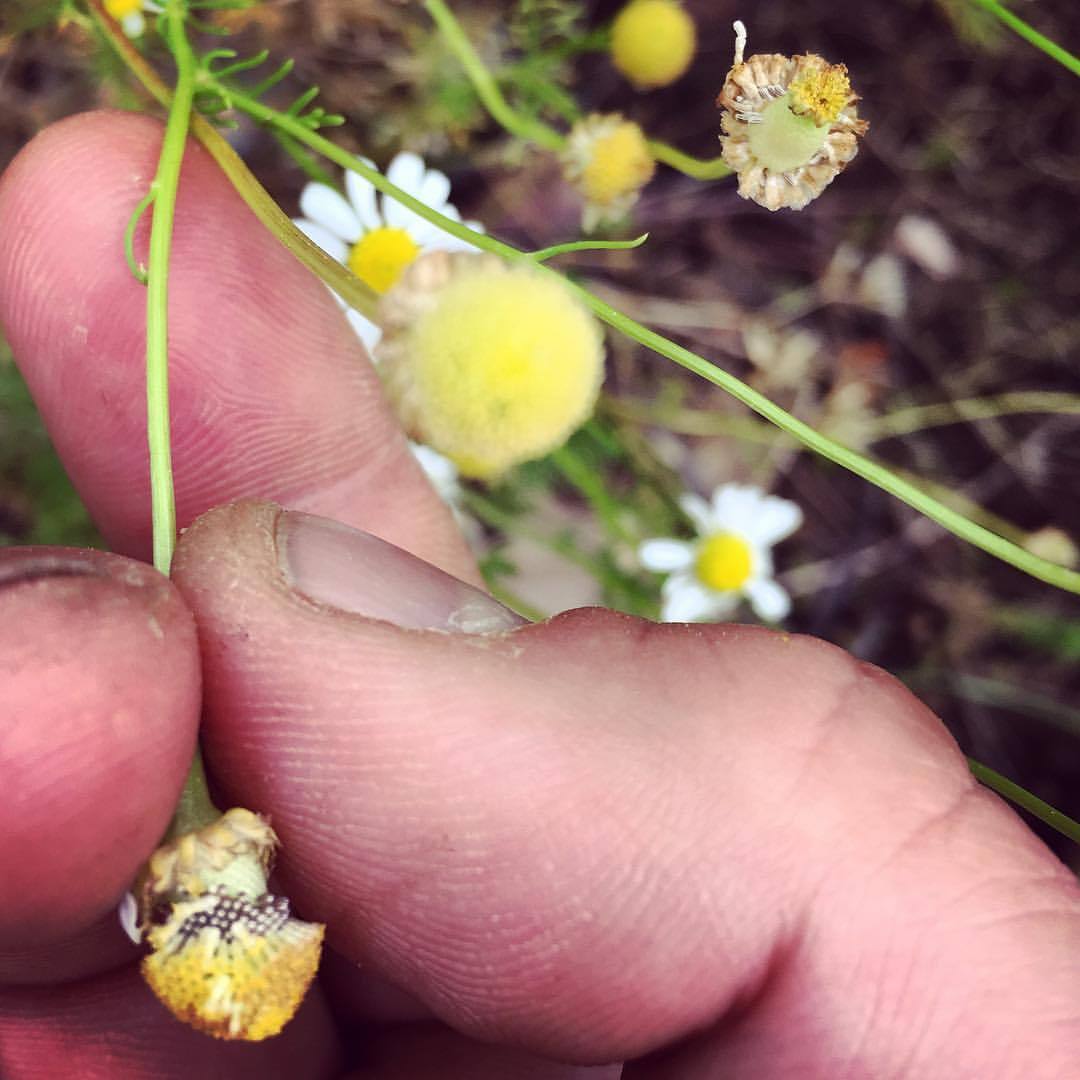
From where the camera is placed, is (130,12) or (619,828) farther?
(130,12)

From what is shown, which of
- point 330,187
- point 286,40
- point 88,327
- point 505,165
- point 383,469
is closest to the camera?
point 88,327

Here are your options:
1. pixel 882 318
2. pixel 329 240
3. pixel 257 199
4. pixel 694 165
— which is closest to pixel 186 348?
pixel 257 199

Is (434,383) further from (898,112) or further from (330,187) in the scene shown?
(898,112)

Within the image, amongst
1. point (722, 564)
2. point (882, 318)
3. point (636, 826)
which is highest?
point (636, 826)

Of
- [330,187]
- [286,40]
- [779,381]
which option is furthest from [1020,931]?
[286,40]

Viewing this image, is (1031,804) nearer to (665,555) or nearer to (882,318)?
(665,555)
